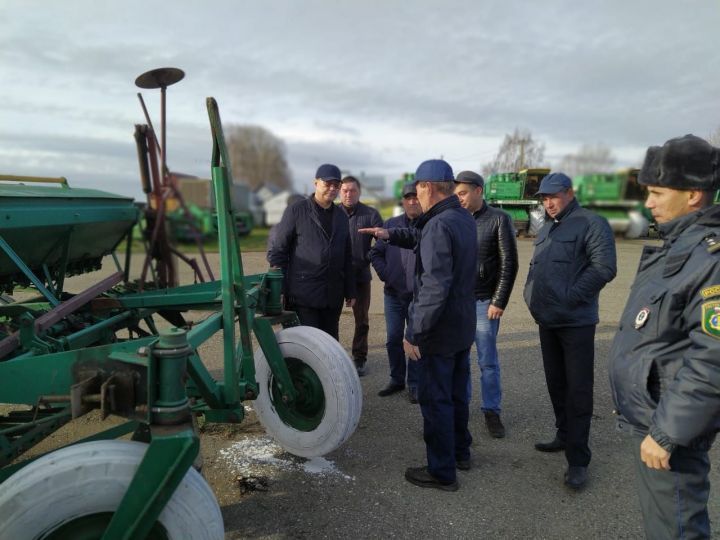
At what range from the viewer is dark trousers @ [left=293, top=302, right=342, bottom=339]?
4203 mm

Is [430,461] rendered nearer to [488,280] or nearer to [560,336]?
[560,336]

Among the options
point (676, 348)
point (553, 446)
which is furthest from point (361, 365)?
point (676, 348)

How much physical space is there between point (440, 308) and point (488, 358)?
129 centimetres

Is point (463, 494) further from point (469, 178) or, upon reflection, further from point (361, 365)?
point (361, 365)

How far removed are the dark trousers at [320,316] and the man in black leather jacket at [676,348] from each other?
106 inches

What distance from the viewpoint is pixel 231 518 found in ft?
8.80

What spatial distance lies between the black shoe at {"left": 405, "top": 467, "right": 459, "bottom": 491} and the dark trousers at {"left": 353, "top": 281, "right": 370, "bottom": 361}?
2175 mm

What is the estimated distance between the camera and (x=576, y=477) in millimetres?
3008

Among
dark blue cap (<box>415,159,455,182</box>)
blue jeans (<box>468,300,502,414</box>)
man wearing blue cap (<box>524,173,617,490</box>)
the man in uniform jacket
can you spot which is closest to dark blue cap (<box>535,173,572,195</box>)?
man wearing blue cap (<box>524,173,617,490</box>)

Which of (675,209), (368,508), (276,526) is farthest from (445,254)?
(276,526)

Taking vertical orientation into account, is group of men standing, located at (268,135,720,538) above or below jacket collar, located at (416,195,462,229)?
below

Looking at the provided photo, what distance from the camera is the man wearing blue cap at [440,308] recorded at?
2.79 m

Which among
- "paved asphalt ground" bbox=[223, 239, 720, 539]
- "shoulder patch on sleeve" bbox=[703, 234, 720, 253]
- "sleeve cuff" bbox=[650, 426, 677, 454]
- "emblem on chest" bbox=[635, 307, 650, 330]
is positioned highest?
"shoulder patch on sleeve" bbox=[703, 234, 720, 253]

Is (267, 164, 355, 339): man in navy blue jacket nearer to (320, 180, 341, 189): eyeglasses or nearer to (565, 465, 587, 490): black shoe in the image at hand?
(320, 180, 341, 189): eyeglasses
